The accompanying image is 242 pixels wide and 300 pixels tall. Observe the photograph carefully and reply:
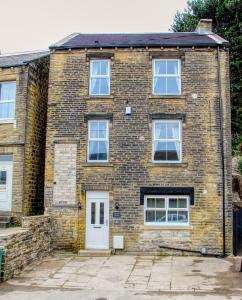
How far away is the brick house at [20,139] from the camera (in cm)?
1733

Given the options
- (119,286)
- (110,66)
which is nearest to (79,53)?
(110,66)

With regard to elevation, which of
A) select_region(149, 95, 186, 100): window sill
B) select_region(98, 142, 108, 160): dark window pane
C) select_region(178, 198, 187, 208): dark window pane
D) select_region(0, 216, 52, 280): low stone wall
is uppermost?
select_region(149, 95, 186, 100): window sill

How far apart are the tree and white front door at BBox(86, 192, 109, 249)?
13.0 m

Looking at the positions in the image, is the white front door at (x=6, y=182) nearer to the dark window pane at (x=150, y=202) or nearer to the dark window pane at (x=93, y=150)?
the dark window pane at (x=93, y=150)

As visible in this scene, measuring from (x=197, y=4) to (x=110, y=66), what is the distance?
1331 cm

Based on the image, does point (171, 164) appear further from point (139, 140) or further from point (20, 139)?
point (20, 139)

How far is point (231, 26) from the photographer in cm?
2705

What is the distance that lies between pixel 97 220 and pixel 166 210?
3.03 m

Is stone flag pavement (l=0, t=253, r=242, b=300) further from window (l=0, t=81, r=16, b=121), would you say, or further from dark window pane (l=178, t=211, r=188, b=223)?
window (l=0, t=81, r=16, b=121)

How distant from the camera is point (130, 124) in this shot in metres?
17.3

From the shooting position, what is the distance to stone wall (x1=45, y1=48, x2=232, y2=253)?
16.5 meters

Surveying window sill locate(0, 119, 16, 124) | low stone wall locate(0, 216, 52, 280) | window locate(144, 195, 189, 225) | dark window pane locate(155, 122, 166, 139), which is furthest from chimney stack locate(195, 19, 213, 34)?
low stone wall locate(0, 216, 52, 280)

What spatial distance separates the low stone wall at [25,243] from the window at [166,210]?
429 cm

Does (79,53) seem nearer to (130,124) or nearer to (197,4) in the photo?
(130,124)
